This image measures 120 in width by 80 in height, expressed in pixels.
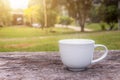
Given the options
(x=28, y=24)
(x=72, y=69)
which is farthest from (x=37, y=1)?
(x=72, y=69)

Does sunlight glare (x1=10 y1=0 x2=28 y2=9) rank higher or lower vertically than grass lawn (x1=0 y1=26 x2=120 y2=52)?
higher

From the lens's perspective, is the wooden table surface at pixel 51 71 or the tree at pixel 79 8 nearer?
the wooden table surface at pixel 51 71

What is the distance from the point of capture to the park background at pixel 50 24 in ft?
4.42

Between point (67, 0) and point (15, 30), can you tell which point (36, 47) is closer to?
point (15, 30)

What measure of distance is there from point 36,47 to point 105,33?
0.41 meters

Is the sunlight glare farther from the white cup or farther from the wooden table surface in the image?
the white cup

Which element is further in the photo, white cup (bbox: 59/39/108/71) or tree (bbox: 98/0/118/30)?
tree (bbox: 98/0/118/30)

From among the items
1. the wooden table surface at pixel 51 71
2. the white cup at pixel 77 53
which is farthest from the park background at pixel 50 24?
the white cup at pixel 77 53

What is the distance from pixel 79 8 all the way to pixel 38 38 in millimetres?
297

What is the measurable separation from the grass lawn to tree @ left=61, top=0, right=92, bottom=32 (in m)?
0.08

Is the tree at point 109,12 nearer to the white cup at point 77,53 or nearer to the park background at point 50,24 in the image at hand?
the park background at point 50,24

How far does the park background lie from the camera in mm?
1348

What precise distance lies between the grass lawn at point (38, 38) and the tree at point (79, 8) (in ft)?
0.28

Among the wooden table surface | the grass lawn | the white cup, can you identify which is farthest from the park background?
the white cup
